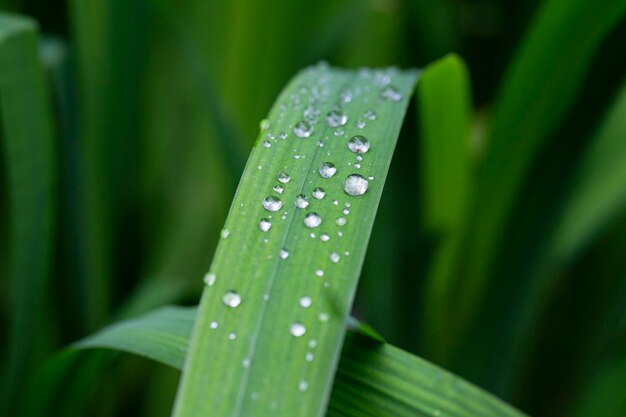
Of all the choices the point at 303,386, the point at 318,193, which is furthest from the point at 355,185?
the point at 303,386

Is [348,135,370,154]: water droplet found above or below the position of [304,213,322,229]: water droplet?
above

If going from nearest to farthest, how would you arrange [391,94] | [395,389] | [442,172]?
[395,389] < [391,94] < [442,172]

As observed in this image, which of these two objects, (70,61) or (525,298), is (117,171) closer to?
(70,61)

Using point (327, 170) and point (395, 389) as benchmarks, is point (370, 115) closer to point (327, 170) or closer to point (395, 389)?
point (327, 170)

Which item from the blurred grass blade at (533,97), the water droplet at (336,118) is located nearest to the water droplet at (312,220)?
the water droplet at (336,118)

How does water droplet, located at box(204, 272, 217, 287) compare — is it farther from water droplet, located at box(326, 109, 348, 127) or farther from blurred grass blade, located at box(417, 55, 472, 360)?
blurred grass blade, located at box(417, 55, 472, 360)

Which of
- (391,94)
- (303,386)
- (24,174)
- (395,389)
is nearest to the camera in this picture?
(303,386)

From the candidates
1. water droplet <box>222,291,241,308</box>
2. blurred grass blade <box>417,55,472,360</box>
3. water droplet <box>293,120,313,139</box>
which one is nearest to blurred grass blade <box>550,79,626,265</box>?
blurred grass blade <box>417,55,472,360</box>

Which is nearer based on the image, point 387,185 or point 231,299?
point 231,299
